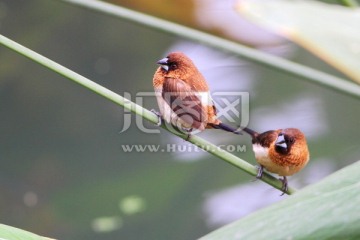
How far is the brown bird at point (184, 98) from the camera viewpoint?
0.74 m

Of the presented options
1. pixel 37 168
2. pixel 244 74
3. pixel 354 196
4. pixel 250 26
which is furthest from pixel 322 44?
pixel 37 168

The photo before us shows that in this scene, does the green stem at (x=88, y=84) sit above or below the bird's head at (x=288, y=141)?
below

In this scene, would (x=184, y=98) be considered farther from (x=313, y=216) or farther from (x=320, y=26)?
(x=313, y=216)

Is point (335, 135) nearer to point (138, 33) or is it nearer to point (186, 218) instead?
point (186, 218)

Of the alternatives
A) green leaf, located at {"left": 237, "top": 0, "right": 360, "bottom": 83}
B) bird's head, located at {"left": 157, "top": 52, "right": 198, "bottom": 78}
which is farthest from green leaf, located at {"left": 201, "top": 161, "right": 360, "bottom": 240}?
bird's head, located at {"left": 157, "top": 52, "right": 198, "bottom": 78}

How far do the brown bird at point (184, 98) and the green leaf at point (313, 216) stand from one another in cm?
46

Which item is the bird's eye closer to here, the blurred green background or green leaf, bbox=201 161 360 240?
green leaf, bbox=201 161 360 240

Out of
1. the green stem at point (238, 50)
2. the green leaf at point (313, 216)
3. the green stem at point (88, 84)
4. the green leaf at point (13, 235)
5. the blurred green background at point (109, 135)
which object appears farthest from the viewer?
the blurred green background at point (109, 135)

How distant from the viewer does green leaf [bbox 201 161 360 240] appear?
23cm

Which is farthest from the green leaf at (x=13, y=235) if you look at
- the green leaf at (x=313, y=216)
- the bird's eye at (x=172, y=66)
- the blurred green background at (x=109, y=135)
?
the blurred green background at (x=109, y=135)

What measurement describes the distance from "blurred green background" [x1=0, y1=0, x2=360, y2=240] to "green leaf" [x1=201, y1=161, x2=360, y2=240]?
126cm

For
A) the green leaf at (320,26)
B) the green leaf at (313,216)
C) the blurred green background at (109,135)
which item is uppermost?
the blurred green background at (109,135)

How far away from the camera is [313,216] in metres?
0.24

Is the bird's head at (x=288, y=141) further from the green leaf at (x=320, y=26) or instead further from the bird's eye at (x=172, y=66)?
the green leaf at (x=320, y=26)
